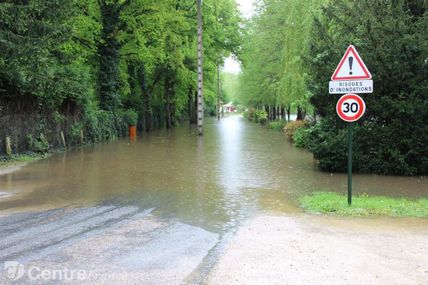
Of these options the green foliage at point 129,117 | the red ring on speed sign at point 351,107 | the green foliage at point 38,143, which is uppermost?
the red ring on speed sign at point 351,107

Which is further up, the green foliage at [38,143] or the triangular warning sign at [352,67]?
the triangular warning sign at [352,67]

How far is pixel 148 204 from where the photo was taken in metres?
9.33

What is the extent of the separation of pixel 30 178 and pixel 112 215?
5311 mm

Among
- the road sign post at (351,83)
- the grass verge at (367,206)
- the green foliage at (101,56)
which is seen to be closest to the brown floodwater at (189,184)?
the grass verge at (367,206)

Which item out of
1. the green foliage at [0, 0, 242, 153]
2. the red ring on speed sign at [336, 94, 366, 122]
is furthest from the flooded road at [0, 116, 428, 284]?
the green foliage at [0, 0, 242, 153]

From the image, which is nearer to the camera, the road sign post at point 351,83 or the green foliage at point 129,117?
the road sign post at point 351,83

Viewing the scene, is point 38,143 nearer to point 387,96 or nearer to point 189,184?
point 189,184

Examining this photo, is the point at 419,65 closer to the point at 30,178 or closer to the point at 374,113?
the point at 374,113

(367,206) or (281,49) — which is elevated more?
(281,49)

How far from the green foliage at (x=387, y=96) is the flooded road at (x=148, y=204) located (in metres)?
0.70

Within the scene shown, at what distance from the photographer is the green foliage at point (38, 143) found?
58.0 ft

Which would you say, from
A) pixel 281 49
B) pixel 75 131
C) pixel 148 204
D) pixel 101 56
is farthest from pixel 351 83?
pixel 281 49

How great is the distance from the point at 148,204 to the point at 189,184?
2411mm

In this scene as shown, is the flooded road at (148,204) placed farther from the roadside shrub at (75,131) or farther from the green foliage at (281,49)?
the green foliage at (281,49)
